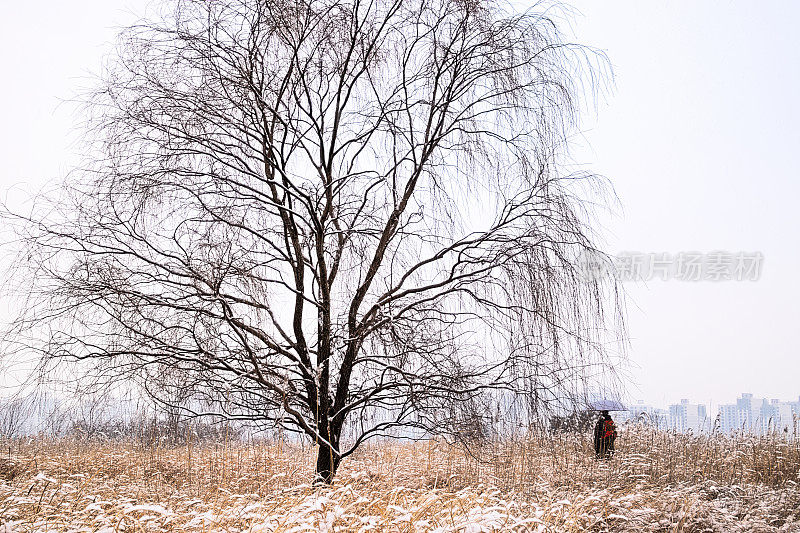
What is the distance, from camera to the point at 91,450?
660 centimetres

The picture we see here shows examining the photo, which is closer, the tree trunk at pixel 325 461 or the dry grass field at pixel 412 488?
the dry grass field at pixel 412 488

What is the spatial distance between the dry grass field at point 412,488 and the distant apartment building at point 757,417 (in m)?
0.22

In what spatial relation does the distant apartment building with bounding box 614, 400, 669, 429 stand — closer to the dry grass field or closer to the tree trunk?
the dry grass field

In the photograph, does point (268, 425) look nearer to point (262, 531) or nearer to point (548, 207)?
point (262, 531)

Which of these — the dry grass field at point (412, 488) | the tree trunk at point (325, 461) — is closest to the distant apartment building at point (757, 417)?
the dry grass field at point (412, 488)

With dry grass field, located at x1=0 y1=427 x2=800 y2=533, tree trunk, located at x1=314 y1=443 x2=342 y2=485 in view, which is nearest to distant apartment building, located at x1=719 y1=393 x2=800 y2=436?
dry grass field, located at x1=0 y1=427 x2=800 y2=533

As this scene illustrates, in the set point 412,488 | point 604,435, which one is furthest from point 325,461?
point 604,435

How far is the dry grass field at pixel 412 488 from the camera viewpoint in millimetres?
3311

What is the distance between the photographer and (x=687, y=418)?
8.27m

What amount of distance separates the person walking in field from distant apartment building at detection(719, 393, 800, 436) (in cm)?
138

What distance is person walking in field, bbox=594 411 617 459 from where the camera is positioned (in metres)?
7.69

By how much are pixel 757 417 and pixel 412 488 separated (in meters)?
5.81

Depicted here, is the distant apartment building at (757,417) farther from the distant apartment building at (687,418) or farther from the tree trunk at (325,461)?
the tree trunk at (325,461)

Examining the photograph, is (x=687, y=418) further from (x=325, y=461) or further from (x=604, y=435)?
(x=325, y=461)
